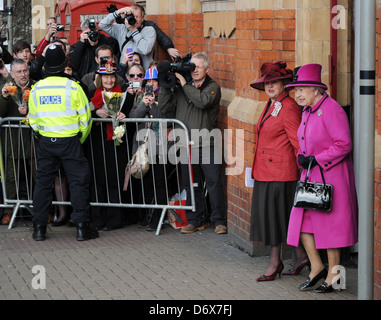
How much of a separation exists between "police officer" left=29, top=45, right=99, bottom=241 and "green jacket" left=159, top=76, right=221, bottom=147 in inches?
34.5

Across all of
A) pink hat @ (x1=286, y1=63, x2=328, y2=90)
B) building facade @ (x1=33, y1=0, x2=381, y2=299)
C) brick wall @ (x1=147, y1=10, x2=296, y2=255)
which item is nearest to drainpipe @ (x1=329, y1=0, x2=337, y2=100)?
building facade @ (x1=33, y1=0, x2=381, y2=299)

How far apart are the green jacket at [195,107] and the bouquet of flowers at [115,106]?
534mm

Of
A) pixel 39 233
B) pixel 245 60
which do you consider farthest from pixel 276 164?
pixel 39 233

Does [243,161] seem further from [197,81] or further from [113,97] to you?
[113,97]

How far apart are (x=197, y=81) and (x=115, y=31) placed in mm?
2612

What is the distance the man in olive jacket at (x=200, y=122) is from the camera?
924 centimetres

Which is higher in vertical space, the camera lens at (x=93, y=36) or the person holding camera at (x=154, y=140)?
the camera lens at (x=93, y=36)

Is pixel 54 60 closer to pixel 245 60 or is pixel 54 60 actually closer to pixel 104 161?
pixel 104 161

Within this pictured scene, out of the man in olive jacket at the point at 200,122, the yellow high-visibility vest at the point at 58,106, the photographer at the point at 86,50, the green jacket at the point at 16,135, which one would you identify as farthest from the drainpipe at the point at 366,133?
the photographer at the point at 86,50

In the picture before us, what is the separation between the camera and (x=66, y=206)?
10.1 m

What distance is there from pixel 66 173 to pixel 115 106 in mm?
955

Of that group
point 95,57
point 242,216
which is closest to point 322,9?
point 242,216

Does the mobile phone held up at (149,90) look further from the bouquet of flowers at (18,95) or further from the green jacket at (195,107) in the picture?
the bouquet of flowers at (18,95)

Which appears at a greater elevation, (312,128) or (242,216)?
(312,128)
